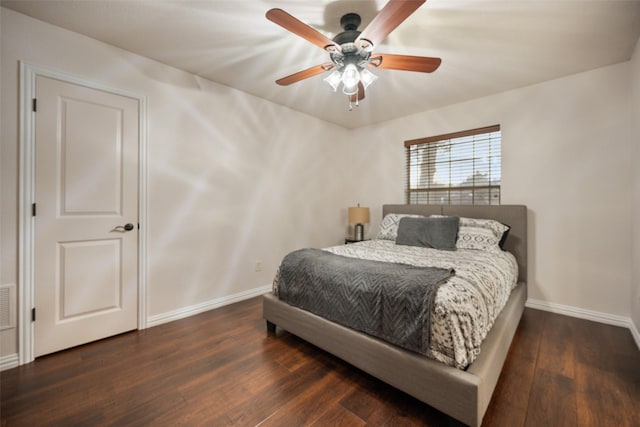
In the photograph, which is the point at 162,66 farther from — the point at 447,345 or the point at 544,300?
the point at 544,300

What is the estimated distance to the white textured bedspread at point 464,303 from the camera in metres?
1.39

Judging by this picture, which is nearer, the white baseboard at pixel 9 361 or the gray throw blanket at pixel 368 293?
the gray throw blanket at pixel 368 293

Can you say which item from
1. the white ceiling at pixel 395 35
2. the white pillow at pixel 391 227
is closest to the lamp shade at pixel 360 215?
the white pillow at pixel 391 227

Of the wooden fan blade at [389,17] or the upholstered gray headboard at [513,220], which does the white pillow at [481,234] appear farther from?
the wooden fan blade at [389,17]

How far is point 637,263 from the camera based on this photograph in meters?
2.26

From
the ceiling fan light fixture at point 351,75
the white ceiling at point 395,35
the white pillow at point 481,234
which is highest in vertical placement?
the white ceiling at point 395,35

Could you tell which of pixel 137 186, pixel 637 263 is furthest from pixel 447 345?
pixel 137 186

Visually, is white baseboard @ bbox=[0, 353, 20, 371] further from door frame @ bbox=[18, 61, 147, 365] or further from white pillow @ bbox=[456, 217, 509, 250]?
white pillow @ bbox=[456, 217, 509, 250]

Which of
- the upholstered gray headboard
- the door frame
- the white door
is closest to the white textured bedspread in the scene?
the upholstered gray headboard

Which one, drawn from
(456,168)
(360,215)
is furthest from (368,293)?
(456,168)

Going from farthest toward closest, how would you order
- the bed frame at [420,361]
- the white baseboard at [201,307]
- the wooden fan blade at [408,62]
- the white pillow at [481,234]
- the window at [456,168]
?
the window at [456,168] → the white pillow at [481,234] → the white baseboard at [201,307] → the wooden fan blade at [408,62] → the bed frame at [420,361]

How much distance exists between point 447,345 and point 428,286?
0.30m

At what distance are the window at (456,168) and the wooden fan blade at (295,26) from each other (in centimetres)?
251

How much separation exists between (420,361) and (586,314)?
2.50m
